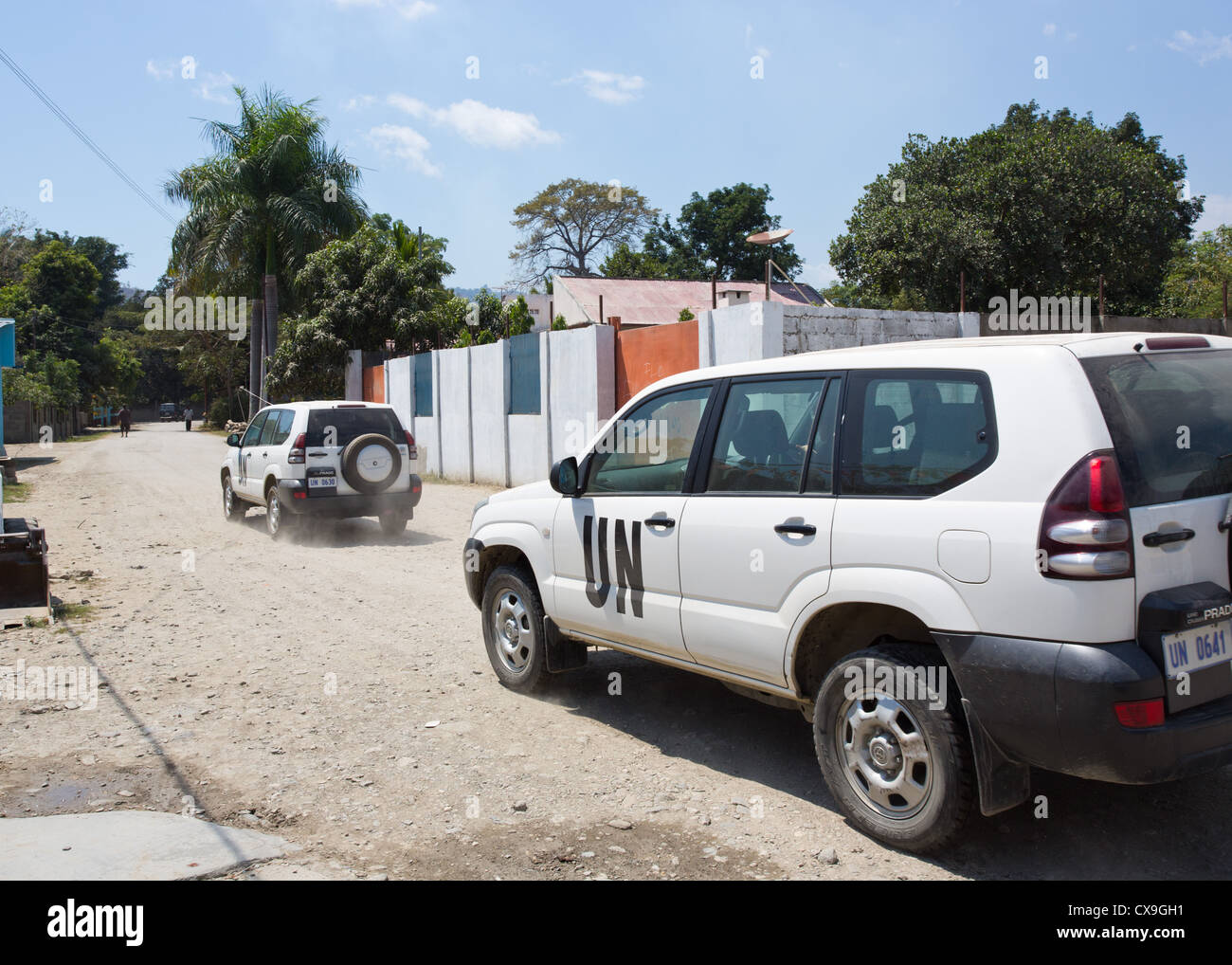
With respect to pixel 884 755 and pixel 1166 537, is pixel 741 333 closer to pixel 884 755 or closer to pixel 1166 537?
pixel 884 755

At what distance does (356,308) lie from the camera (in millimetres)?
29438

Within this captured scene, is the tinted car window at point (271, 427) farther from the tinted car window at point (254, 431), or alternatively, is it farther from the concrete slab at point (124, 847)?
the concrete slab at point (124, 847)

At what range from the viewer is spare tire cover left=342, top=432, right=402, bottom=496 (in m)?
12.1

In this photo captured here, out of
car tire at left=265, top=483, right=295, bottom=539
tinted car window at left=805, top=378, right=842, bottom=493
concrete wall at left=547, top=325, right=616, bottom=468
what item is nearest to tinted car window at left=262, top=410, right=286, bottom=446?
car tire at left=265, top=483, right=295, bottom=539

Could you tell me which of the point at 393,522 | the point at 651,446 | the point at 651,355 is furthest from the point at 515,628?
the point at 651,355

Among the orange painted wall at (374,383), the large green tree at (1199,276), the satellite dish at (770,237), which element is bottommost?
the orange painted wall at (374,383)

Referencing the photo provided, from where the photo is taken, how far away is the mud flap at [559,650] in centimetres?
567

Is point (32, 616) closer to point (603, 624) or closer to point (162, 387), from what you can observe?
point (603, 624)

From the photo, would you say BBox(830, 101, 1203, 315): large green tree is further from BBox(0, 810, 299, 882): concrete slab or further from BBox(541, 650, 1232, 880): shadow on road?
BBox(0, 810, 299, 882): concrete slab

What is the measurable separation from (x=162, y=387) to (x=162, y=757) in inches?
3727

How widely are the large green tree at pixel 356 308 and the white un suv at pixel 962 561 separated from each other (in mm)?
25675

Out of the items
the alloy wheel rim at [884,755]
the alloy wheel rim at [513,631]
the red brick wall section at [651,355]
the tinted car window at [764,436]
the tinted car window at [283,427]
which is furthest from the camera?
the red brick wall section at [651,355]

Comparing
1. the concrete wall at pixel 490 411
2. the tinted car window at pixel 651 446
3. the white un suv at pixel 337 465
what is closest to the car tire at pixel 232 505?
the white un suv at pixel 337 465

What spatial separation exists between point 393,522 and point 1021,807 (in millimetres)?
9857
